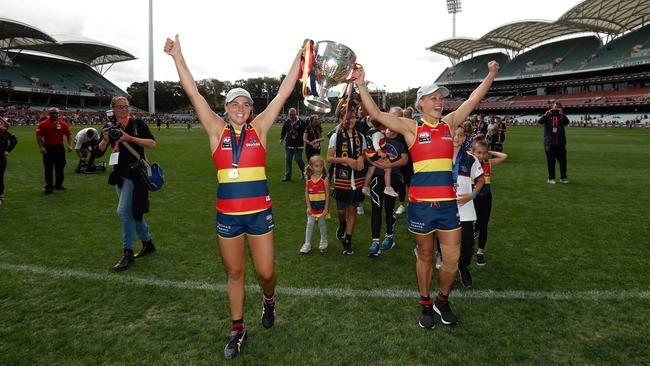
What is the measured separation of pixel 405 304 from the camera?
402 cm

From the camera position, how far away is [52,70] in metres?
78.4

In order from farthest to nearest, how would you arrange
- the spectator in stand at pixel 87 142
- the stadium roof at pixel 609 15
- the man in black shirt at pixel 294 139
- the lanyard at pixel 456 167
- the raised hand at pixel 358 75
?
the stadium roof at pixel 609 15, the spectator in stand at pixel 87 142, the man in black shirt at pixel 294 139, the lanyard at pixel 456 167, the raised hand at pixel 358 75

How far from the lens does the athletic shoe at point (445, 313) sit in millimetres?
3617

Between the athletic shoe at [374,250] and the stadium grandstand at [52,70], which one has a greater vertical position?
the stadium grandstand at [52,70]

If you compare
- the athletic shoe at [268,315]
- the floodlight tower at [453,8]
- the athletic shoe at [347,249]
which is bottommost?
the athletic shoe at [268,315]

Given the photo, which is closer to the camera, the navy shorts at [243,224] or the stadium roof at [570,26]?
the navy shorts at [243,224]

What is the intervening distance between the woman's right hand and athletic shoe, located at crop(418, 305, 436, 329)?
342 centimetres

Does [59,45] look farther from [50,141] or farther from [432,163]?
[432,163]

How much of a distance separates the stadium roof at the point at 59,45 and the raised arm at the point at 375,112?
73800mm

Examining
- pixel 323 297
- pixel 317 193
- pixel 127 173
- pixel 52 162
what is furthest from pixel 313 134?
pixel 323 297

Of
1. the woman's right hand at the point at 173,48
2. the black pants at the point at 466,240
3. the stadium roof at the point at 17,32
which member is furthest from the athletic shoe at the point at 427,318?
the stadium roof at the point at 17,32

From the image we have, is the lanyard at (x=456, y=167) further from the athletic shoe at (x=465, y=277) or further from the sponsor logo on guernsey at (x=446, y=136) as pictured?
the athletic shoe at (x=465, y=277)

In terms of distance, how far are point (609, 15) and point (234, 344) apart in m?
81.5

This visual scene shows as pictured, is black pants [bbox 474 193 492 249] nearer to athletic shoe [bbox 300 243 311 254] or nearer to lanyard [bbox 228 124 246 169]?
athletic shoe [bbox 300 243 311 254]
